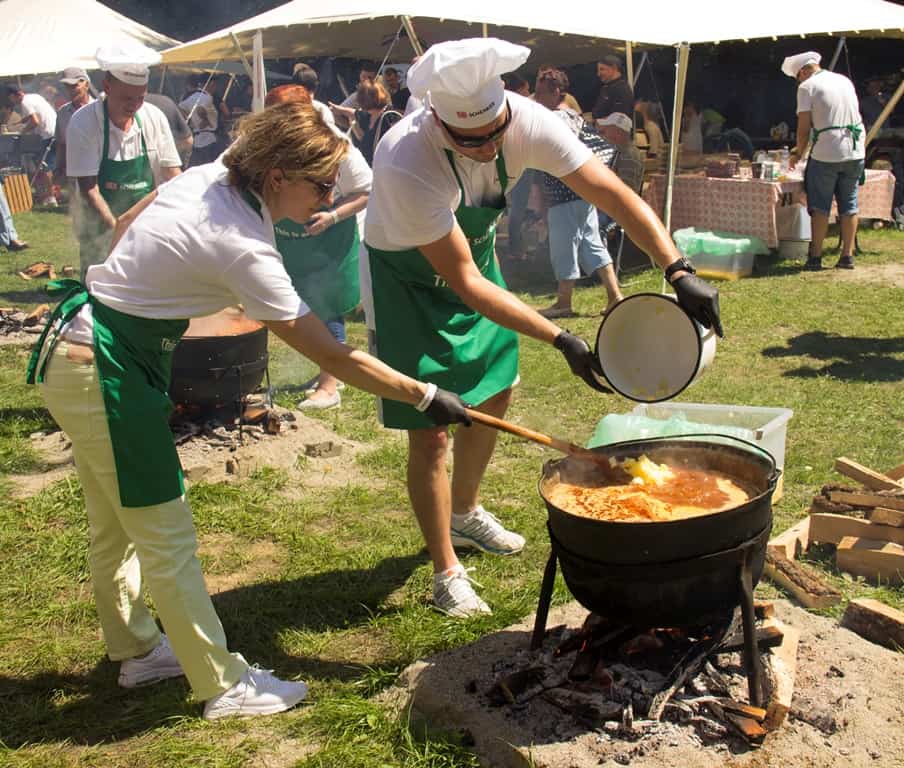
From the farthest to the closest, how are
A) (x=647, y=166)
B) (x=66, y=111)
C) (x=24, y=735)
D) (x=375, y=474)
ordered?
(x=66, y=111) → (x=647, y=166) → (x=375, y=474) → (x=24, y=735)

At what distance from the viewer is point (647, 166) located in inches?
437

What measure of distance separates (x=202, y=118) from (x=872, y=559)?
14287 mm

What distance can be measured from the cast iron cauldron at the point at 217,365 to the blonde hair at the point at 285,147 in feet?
8.10

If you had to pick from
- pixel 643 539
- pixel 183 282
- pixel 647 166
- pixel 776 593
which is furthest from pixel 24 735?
pixel 647 166

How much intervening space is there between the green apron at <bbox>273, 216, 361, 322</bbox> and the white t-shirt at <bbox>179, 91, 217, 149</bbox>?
32.8 ft

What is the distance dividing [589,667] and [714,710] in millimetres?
393

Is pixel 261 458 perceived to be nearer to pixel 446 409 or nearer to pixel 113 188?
pixel 113 188

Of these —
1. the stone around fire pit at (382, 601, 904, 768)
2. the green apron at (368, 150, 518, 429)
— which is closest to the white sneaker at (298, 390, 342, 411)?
the green apron at (368, 150, 518, 429)

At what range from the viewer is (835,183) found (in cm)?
1010

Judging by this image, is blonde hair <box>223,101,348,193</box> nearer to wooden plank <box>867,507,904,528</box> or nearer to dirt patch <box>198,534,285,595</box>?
dirt patch <box>198,534,285,595</box>

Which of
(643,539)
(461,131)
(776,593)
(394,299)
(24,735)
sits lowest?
(24,735)

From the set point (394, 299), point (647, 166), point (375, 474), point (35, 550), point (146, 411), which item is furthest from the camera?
point (647, 166)

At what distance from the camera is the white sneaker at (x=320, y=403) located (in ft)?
21.0

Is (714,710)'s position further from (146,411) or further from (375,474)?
(375,474)
